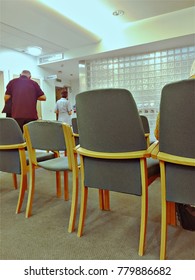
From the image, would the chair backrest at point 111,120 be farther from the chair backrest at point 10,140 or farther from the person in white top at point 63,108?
the person in white top at point 63,108

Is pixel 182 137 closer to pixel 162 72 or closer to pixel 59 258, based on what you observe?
pixel 59 258

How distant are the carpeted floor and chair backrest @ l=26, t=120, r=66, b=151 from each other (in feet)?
1.90

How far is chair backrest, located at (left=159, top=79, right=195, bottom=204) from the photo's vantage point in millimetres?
979

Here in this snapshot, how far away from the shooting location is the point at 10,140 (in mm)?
1844

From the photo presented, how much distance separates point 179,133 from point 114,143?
1.20ft

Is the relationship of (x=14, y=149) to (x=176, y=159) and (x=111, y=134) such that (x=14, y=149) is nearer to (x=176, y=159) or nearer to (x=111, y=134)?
(x=111, y=134)

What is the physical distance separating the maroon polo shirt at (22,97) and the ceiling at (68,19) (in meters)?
1.39

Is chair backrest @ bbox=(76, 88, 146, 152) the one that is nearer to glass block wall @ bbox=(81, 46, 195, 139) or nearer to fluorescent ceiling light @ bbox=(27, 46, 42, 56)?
glass block wall @ bbox=(81, 46, 195, 139)

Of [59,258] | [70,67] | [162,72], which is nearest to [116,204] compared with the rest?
[59,258]

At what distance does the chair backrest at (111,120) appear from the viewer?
1.17m

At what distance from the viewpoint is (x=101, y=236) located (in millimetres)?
1463

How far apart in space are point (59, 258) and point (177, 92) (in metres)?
1.08

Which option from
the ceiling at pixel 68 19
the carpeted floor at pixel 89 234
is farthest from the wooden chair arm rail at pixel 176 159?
the ceiling at pixel 68 19

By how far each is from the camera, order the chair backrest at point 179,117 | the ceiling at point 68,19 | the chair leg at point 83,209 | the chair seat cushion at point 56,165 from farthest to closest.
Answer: the ceiling at point 68,19
the chair seat cushion at point 56,165
the chair leg at point 83,209
the chair backrest at point 179,117
